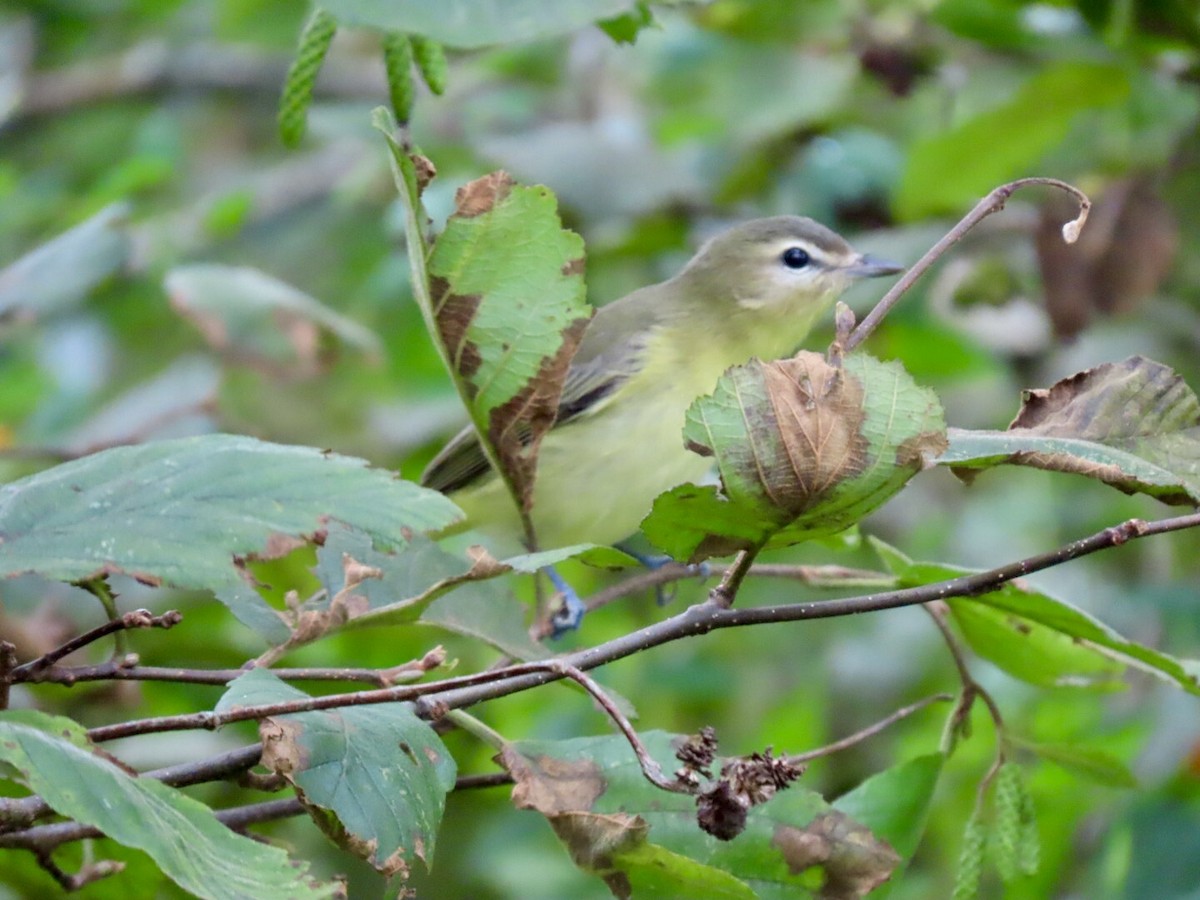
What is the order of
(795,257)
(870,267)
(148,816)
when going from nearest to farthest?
(148,816)
(870,267)
(795,257)

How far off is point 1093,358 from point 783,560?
Answer: 1.04 metres

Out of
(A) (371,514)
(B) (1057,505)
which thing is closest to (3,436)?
(A) (371,514)

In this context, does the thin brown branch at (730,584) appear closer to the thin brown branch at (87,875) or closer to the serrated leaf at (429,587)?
the serrated leaf at (429,587)

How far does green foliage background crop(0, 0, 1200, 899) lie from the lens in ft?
10.5

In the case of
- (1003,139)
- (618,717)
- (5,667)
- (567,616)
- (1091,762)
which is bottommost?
(567,616)

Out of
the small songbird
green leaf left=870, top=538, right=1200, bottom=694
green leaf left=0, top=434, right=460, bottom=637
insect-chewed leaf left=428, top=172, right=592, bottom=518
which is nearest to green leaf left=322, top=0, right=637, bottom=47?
insect-chewed leaf left=428, top=172, right=592, bottom=518

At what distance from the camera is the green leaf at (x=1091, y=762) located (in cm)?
186

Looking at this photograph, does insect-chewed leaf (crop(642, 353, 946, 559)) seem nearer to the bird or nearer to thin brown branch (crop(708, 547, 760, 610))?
thin brown branch (crop(708, 547, 760, 610))

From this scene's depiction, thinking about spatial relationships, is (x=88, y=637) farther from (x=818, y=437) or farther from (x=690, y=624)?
(x=818, y=437)

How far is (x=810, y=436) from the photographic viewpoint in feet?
4.05

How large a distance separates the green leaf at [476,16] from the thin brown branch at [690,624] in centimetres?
58

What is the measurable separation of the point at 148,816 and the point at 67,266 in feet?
6.25

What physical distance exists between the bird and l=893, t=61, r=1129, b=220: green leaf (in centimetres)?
19

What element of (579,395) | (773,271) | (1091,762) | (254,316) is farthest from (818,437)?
(773,271)
